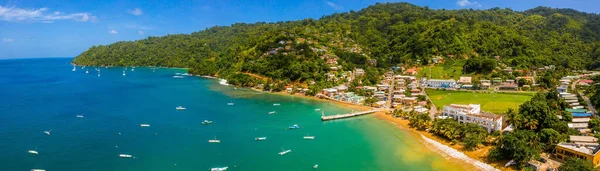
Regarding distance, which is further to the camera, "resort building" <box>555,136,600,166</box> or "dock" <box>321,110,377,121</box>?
"dock" <box>321,110,377,121</box>

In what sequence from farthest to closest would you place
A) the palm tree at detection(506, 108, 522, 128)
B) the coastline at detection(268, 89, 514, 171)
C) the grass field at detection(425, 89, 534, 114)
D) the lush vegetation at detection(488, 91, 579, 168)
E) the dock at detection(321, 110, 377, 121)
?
the grass field at detection(425, 89, 534, 114) → the dock at detection(321, 110, 377, 121) → the palm tree at detection(506, 108, 522, 128) → the coastline at detection(268, 89, 514, 171) → the lush vegetation at detection(488, 91, 579, 168)

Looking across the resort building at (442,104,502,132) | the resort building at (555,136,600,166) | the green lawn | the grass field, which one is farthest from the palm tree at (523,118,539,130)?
the green lawn

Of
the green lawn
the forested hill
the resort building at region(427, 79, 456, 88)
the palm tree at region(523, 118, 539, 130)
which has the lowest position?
the palm tree at region(523, 118, 539, 130)

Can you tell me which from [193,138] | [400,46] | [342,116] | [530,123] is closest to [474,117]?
[530,123]

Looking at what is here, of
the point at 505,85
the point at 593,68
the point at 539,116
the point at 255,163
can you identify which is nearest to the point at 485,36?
the point at 593,68

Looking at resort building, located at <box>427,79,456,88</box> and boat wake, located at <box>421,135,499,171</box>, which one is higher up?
resort building, located at <box>427,79,456,88</box>

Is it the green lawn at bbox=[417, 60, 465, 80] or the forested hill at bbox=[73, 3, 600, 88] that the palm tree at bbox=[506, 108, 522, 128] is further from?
the forested hill at bbox=[73, 3, 600, 88]
